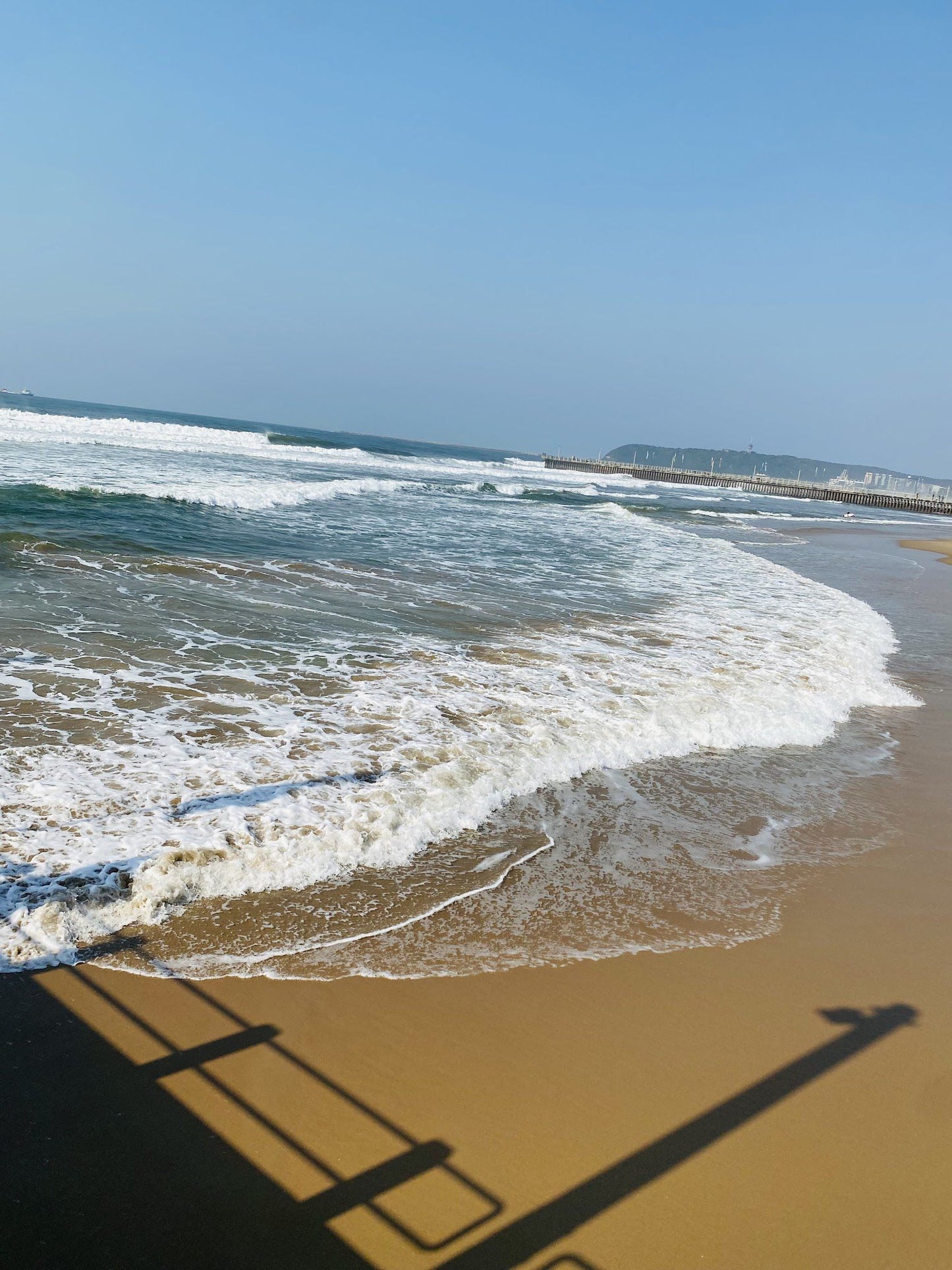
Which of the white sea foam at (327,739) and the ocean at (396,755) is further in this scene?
the white sea foam at (327,739)

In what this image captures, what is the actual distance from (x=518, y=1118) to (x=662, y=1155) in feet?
1.55

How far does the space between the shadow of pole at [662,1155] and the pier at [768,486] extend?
7848cm

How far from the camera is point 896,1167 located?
106 inches

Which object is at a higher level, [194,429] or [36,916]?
[194,429]

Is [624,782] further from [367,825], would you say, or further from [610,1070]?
[610,1070]

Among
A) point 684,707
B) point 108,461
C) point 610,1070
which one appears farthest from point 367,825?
point 108,461

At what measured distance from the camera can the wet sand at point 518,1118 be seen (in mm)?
2301

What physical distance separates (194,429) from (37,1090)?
70.4m

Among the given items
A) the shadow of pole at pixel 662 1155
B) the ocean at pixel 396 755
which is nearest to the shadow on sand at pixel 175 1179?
the shadow of pole at pixel 662 1155

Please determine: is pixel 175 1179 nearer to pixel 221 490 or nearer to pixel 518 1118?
pixel 518 1118

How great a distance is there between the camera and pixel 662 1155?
2639mm

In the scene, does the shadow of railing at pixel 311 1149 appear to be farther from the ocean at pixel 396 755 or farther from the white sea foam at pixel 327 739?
the white sea foam at pixel 327 739

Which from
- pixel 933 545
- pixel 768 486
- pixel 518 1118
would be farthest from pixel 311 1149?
pixel 768 486

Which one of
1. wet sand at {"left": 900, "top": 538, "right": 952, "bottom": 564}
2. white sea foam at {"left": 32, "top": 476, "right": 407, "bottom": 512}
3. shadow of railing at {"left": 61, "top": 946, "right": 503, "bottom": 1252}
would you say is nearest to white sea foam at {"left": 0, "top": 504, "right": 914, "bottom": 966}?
shadow of railing at {"left": 61, "top": 946, "right": 503, "bottom": 1252}
